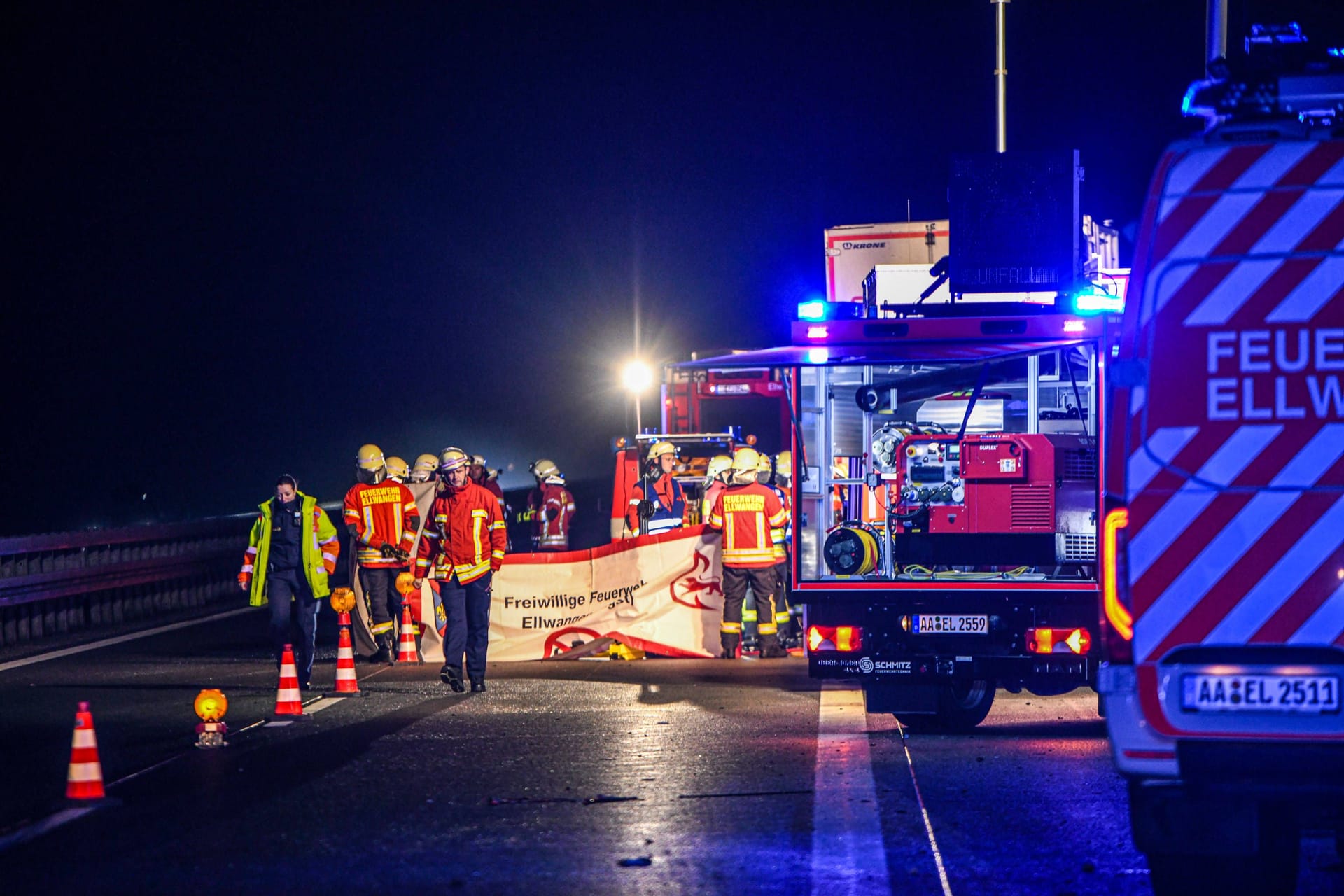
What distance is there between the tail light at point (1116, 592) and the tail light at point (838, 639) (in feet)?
14.1

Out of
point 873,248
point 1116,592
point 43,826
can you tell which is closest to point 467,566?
point 43,826

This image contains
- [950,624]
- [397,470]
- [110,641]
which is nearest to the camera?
[950,624]

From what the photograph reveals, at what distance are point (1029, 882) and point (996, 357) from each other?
435 cm

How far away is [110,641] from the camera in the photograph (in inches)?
634

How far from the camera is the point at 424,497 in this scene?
15844 mm

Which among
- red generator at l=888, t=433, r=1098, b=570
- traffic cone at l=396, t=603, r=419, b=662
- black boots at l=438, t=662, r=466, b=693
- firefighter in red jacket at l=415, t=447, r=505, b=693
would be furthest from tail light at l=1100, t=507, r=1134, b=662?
traffic cone at l=396, t=603, r=419, b=662

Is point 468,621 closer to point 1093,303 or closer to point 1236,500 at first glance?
point 1093,303

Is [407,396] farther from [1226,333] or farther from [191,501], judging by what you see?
[1226,333]

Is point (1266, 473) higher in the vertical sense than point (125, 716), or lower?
higher

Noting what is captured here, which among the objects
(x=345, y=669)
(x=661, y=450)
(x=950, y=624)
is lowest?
(x=345, y=669)

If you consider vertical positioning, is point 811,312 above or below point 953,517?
above

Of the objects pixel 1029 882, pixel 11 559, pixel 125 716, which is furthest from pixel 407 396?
pixel 1029 882

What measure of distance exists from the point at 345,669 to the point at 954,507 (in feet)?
16.5

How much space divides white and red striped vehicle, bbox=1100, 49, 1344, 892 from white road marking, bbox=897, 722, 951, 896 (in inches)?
49.3
